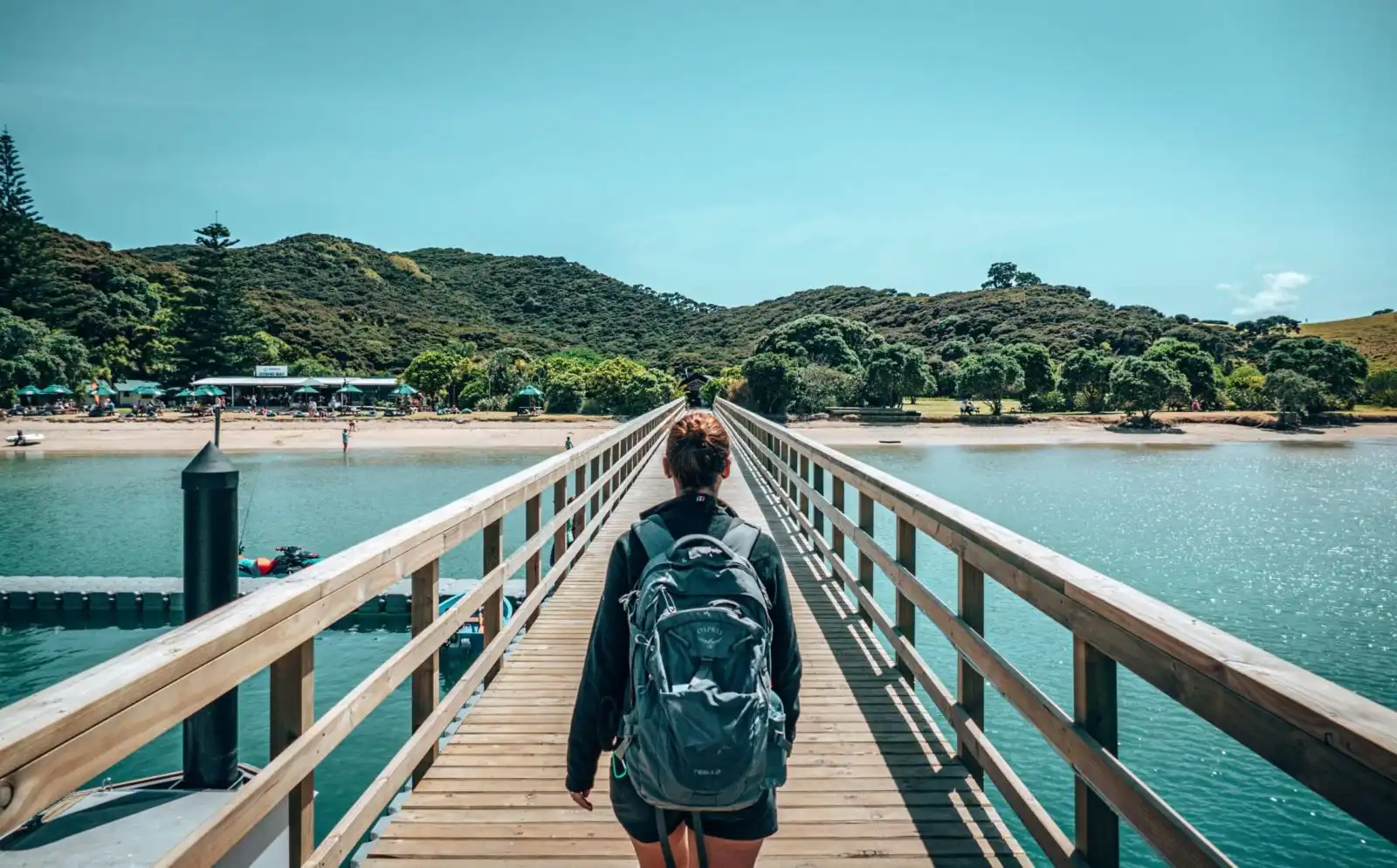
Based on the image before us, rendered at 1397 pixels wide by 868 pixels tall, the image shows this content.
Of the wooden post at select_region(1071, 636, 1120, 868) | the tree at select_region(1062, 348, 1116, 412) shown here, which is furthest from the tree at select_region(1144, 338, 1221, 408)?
the wooden post at select_region(1071, 636, 1120, 868)

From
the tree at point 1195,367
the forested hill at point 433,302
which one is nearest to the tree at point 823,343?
the tree at point 1195,367

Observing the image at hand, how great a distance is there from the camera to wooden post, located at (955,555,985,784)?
291 cm

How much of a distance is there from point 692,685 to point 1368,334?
4902 inches

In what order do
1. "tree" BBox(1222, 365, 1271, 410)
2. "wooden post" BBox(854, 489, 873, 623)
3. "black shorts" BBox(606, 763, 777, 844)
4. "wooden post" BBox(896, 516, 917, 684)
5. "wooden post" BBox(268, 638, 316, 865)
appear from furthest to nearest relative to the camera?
"tree" BBox(1222, 365, 1271, 410)
"wooden post" BBox(854, 489, 873, 623)
"wooden post" BBox(896, 516, 917, 684)
"wooden post" BBox(268, 638, 316, 865)
"black shorts" BBox(606, 763, 777, 844)

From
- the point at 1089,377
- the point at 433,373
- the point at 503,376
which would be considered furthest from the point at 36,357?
the point at 1089,377

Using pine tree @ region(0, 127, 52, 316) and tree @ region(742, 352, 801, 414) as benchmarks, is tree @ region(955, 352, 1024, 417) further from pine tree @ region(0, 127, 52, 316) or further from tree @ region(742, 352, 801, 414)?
pine tree @ region(0, 127, 52, 316)

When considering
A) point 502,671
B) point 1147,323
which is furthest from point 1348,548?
point 1147,323

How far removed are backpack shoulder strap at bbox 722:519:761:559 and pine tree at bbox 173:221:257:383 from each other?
85818 mm

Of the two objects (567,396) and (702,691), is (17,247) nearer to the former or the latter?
(567,396)

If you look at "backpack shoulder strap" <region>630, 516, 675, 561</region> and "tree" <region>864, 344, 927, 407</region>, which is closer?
"backpack shoulder strap" <region>630, 516, 675, 561</region>

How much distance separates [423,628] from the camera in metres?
2.83

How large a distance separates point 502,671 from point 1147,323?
109168mm

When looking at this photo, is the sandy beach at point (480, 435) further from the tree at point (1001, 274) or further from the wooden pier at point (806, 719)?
the tree at point (1001, 274)

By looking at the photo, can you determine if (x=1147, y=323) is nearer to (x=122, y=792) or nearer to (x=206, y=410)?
(x=206, y=410)
